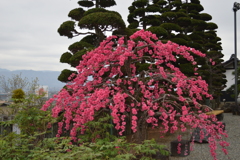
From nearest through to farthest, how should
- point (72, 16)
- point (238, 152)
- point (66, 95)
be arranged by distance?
point (66, 95)
point (238, 152)
point (72, 16)

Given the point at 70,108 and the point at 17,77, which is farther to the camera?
the point at 17,77

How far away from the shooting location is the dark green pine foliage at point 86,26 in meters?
9.13

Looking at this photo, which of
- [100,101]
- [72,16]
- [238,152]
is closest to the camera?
[100,101]

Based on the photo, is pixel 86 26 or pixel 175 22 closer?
pixel 86 26

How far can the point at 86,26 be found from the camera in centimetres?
991

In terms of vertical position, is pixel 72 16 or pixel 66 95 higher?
pixel 72 16

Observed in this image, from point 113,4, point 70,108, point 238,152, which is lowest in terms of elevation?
point 238,152

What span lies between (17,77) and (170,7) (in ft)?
39.3

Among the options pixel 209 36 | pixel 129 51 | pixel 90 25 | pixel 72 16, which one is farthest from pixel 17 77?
pixel 129 51

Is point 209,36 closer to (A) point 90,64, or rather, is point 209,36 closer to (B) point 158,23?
(B) point 158,23

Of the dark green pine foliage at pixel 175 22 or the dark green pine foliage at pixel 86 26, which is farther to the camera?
the dark green pine foliage at pixel 175 22

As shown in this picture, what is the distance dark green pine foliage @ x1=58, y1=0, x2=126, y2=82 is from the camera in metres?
9.13

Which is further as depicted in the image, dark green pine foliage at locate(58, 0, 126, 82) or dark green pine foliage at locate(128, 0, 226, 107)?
dark green pine foliage at locate(128, 0, 226, 107)

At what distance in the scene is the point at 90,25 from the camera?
9891 mm
